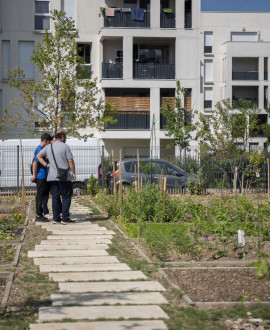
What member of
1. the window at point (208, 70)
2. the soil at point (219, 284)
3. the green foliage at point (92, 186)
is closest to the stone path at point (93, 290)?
the soil at point (219, 284)

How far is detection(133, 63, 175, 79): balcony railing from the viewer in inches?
1667

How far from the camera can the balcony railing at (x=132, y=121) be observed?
4175 cm

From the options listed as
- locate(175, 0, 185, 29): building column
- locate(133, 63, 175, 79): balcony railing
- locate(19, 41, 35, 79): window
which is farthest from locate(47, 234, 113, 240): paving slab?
locate(175, 0, 185, 29): building column

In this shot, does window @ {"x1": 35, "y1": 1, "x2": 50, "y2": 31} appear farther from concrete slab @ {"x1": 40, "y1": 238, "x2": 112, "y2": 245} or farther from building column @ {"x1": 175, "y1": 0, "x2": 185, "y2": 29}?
concrete slab @ {"x1": 40, "y1": 238, "x2": 112, "y2": 245}

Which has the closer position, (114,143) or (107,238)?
(107,238)

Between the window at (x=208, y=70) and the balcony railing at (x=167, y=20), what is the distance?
10.8 m

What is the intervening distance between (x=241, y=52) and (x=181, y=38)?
9.74 metres

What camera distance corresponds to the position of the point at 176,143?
36.7m

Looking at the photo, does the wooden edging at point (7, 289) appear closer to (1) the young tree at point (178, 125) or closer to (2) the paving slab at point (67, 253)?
(2) the paving slab at point (67, 253)

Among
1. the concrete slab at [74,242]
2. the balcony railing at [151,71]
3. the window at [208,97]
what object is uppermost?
the balcony railing at [151,71]

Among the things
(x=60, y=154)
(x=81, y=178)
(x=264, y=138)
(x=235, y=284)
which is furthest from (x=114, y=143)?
(x=235, y=284)

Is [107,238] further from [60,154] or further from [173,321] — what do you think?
[173,321]

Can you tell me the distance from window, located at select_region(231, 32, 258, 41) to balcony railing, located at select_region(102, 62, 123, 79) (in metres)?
14.1

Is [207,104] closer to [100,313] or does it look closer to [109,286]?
[109,286]
